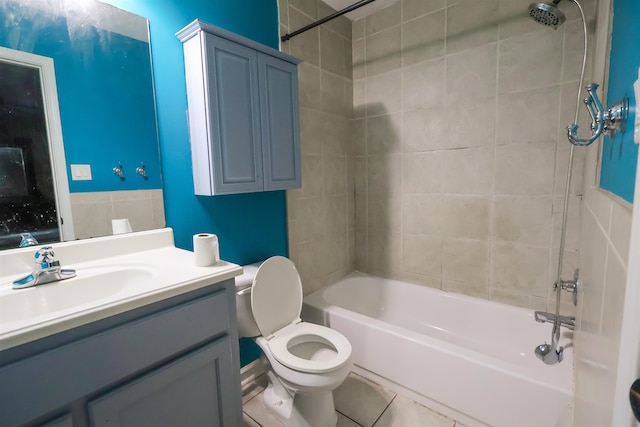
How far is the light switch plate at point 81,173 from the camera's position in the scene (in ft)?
3.78

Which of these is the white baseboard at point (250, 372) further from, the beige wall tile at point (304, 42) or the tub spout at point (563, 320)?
the beige wall tile at point (304, 42)

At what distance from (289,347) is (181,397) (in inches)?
25.8

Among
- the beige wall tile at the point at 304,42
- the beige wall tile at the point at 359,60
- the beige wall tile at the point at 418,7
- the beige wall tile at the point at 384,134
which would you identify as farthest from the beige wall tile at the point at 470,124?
the beige wall tile at the point at 304,42

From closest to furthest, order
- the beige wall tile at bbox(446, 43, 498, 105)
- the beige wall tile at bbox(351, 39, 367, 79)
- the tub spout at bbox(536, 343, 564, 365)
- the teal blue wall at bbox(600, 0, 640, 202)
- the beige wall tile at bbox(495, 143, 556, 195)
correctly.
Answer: the teal blue wall at bbox(600, 0, 640, 202) → the tub spout at bbox(536, 343, 564, 365) → the beige wall tile at bbox(495, 143, 556, 195) → the beige wall tile at bbox(446, 43, 498, 105) → the beige wall tile at bbox(351, 39, 367, 79)

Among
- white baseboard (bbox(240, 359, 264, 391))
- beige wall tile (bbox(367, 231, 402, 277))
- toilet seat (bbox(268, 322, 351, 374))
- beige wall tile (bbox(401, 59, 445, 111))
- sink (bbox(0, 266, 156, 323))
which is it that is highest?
beige wall tile (bbox(401, 59, 445, 111))

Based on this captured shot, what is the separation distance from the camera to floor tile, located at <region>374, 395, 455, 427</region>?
1472mm

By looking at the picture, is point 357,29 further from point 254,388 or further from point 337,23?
point 254,388

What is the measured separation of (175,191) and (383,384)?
5.27 ft

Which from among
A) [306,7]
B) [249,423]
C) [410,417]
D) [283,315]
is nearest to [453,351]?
[410,417]

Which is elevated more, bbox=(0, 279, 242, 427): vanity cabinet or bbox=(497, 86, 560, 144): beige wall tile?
bbox=(497, 86, 560, 144): beige wall tile

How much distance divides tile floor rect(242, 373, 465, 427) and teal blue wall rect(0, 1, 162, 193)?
4.29ft

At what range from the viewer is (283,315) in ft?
5.32

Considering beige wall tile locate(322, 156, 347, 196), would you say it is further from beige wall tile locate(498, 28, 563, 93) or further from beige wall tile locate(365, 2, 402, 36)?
beige wall tile locate(498, 28, 563, 93)

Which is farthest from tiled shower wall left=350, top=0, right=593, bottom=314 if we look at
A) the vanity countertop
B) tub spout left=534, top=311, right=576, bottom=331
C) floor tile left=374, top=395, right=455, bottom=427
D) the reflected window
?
the reflected window
